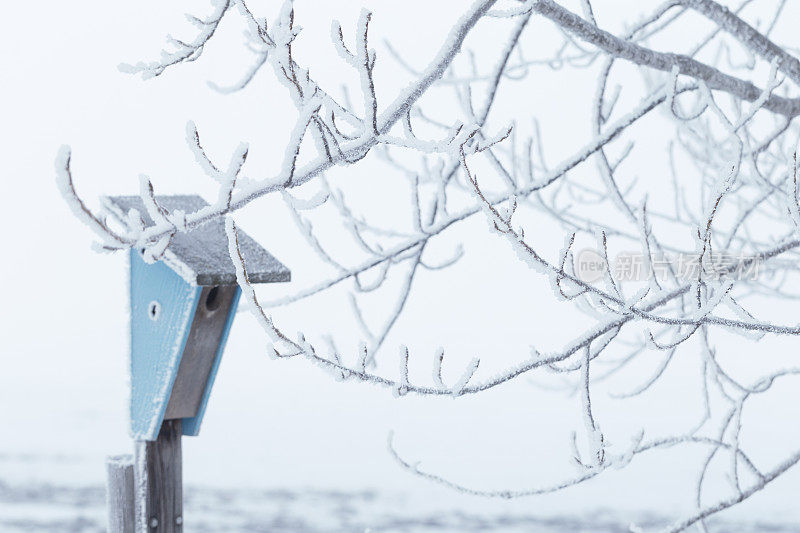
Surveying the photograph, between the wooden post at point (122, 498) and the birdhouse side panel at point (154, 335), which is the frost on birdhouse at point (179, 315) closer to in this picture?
the birdhouse side panel at point (154, 335)

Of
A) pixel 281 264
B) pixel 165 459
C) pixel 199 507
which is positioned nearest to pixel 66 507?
pixel 199 507

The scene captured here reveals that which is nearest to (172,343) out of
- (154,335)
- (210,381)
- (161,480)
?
(154,335)

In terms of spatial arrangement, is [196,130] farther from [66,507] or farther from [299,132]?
[66,507]

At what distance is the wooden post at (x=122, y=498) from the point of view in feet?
8.50

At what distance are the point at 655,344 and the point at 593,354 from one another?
43cm

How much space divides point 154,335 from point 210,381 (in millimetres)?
235

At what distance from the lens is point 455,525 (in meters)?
6.73

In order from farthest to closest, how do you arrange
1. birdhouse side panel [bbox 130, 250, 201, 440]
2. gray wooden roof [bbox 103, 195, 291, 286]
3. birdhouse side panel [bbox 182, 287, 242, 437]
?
birdhouse side panel [bbox 182, 287, 242, 437] → birdhouse side panel [bbox 130, 250, 201, 440] → gray wooden roof [bbox 103, 195, 291, 286]

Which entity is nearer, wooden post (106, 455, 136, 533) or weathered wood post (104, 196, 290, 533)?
weathered wood post (104, 196, 290, 533)

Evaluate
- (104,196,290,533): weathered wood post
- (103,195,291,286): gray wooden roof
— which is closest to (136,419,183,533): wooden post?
(104,196,290,533): weathered wood post

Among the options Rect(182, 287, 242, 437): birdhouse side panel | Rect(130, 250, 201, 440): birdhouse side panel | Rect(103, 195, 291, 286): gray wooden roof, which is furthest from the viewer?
Rect(182, 287, 242, 437): birdhouse side panel

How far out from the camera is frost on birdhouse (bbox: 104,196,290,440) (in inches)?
92.6

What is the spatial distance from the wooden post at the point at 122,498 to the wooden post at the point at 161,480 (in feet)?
0.09

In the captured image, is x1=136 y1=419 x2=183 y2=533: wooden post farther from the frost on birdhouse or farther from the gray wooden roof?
the gray wooden roof
